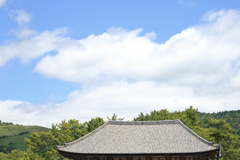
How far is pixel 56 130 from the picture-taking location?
179 ft

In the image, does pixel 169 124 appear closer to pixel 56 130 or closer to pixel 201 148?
pixel 201 148

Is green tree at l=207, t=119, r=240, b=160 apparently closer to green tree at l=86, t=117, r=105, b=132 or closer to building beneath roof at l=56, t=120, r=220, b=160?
green tree at l=86, t=117, r=105, b=132

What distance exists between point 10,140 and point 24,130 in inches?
1119

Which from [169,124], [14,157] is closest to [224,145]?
[169,124]

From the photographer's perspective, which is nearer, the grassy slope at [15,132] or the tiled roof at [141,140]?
the tiled roof at [141,140]

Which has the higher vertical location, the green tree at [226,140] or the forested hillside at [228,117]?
the forested hillside at [228,117]

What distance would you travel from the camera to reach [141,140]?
2578 centimetres

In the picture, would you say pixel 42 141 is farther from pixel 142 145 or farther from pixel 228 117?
pixel 228 117

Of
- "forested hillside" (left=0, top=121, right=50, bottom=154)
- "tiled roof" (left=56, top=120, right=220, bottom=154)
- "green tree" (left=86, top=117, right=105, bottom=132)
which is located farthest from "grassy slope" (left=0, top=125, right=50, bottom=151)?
"tiled roof" (left=56, top=120, right=220, bottom=154)

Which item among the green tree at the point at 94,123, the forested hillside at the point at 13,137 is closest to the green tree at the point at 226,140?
the green tree at the point at 94,123

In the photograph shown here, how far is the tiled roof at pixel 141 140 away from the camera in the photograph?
78.5 feet

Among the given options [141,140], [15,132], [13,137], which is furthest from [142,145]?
[15,132]

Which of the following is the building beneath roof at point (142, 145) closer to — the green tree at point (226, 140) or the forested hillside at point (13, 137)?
the green tree at point (226, 140)

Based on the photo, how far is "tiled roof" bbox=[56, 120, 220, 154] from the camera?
23.9m
